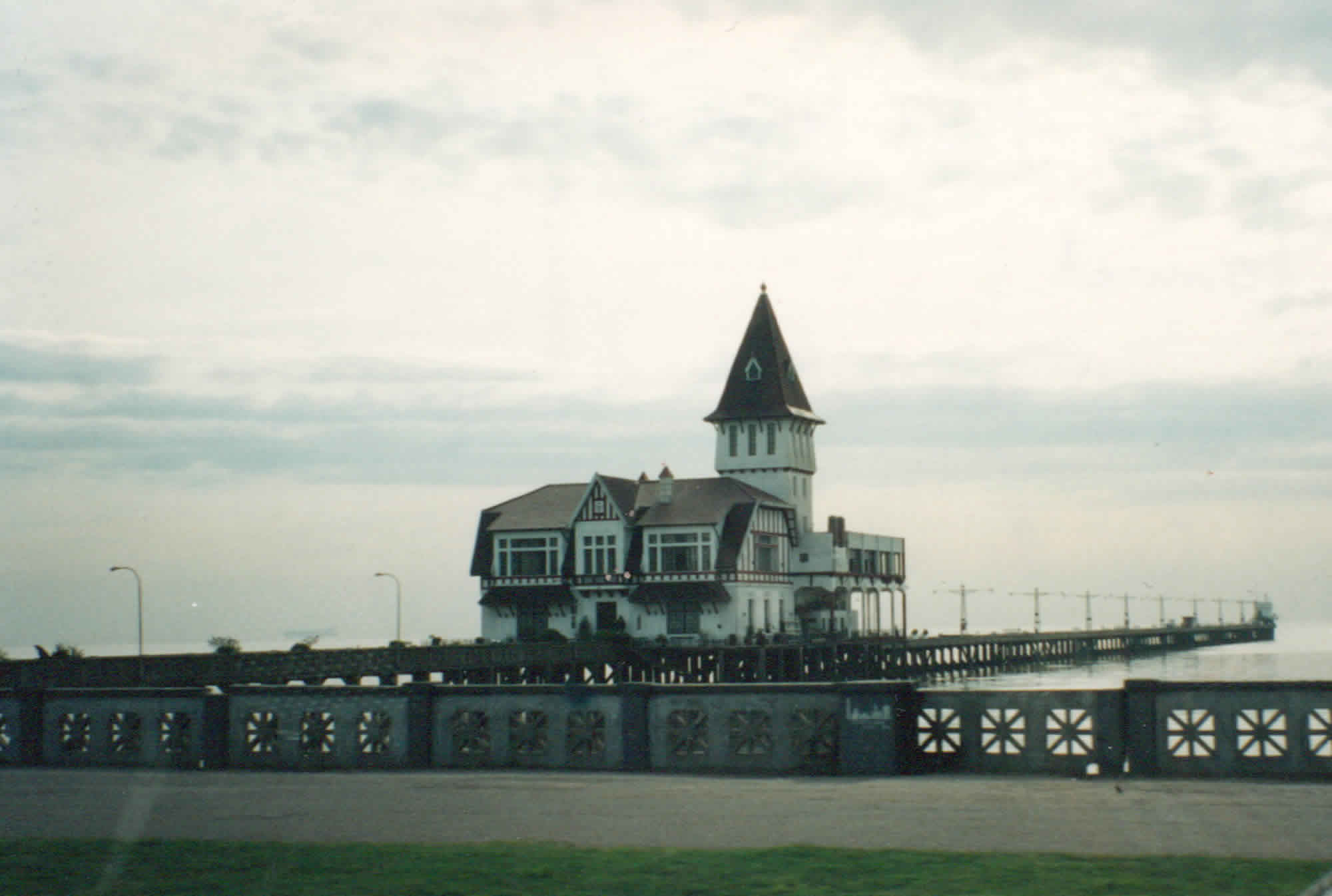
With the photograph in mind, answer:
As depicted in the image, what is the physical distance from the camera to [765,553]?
93.7 m

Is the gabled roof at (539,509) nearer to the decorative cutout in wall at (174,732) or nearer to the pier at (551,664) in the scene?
the pier at (551,664)

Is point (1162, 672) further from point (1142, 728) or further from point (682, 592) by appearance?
point (1142, 728)

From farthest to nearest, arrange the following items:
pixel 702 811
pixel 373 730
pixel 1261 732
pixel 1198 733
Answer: pixel 373 730, pixel 1198 733, pixel 1261 732, pixel 702 811

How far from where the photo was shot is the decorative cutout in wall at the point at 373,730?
71.5 feet

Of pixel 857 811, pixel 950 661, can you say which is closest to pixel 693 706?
pixel 857 811

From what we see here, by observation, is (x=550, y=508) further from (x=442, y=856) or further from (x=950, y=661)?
(x=442, y=856)

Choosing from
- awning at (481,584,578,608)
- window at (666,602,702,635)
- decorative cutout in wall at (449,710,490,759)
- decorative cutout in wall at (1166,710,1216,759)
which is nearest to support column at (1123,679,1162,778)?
decorative cutout in wall at (1166,710,1216,759)

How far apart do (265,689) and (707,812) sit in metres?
8.57

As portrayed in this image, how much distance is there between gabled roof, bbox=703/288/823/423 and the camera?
99.4m

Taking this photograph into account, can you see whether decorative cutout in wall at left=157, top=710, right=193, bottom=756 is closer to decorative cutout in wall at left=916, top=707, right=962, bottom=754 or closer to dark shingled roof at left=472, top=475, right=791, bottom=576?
decorative cutout in wall at left=916, top=707, right=962, bottom=754

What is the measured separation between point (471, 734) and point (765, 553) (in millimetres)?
72665

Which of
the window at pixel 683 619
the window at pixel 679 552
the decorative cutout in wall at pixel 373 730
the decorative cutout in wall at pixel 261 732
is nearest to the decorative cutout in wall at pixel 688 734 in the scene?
the decorative cutout in wall at pixel 373 730

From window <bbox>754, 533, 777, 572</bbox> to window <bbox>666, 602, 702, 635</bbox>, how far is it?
4749 millimetres

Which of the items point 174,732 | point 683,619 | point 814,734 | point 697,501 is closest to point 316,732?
point 174,732
